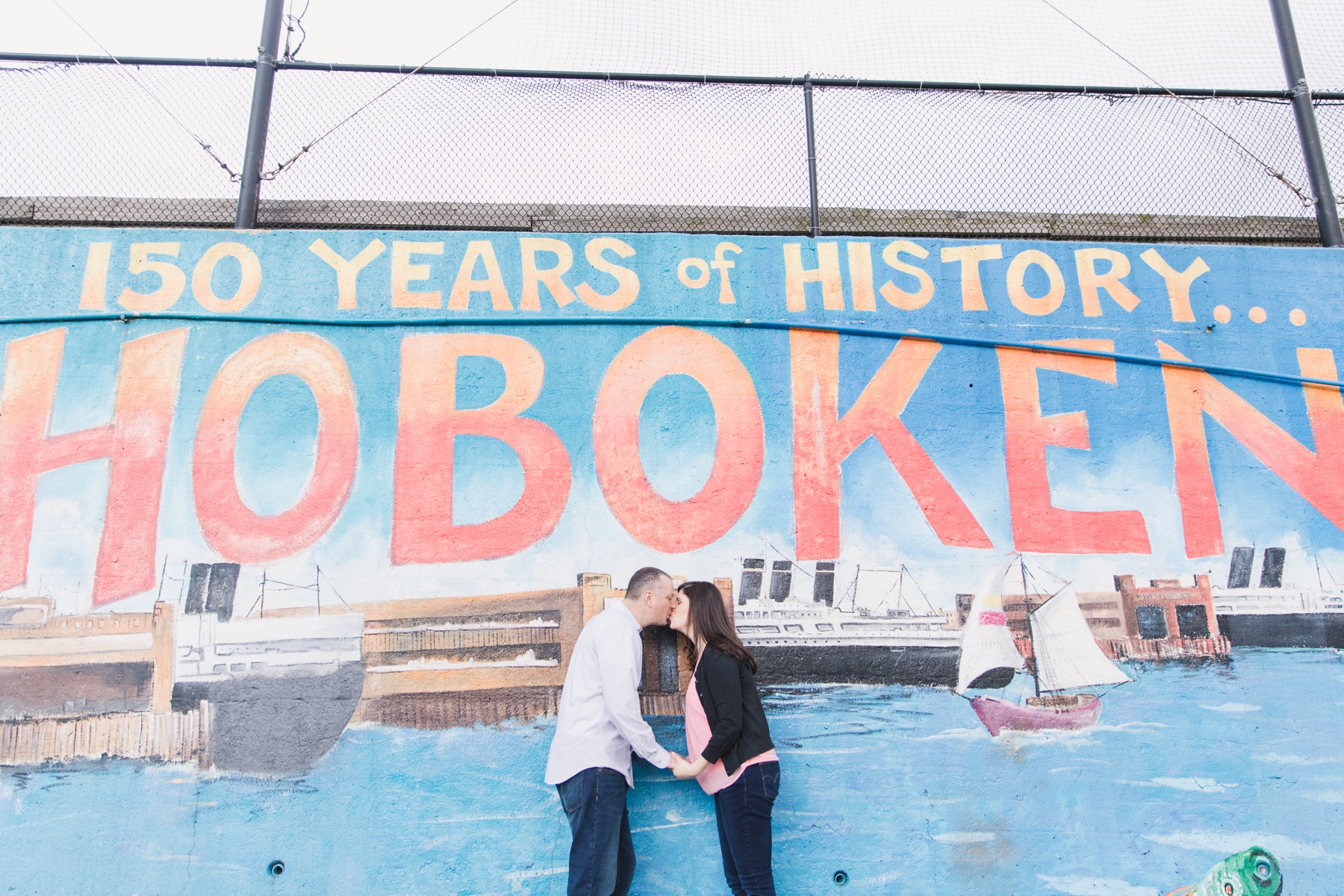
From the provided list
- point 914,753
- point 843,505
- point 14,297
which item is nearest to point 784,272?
point 843,505

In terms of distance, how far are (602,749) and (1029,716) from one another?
2.04 m

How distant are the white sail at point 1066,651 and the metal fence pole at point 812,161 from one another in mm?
2305

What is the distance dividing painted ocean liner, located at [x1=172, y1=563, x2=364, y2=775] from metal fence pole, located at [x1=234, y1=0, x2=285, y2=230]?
1.90 metres

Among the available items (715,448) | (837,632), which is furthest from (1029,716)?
(715,448)

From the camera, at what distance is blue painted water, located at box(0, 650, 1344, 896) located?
132 inches

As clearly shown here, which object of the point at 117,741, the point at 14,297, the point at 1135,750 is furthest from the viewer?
the point at 14,297

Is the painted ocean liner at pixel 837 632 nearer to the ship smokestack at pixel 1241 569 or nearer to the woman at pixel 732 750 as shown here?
the woman at pixel 732 750

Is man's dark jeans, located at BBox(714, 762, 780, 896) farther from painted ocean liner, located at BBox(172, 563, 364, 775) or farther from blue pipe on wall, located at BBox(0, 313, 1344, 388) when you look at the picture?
blue pipe on wall, located at BBox(0, 313, 1344, 388)

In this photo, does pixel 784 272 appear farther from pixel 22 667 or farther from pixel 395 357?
pixel 22 667

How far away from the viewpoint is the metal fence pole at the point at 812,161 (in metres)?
4.33

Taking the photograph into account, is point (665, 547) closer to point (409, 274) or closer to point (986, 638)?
point (986, 638)

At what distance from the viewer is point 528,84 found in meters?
4.36

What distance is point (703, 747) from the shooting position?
10.5 feet

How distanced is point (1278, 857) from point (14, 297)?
21.7 feet
